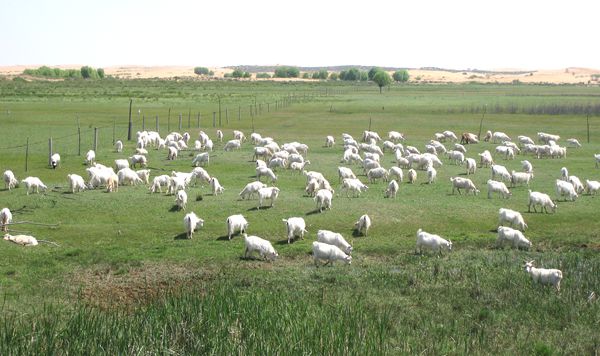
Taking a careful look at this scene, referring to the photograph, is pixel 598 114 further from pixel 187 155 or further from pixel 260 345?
pixel 260 345

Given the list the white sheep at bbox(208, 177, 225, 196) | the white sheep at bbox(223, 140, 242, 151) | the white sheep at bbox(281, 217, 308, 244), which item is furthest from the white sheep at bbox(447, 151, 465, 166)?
the white sheep at bbox(281, 217, 308, 244)

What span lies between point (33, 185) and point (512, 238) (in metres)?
20.9

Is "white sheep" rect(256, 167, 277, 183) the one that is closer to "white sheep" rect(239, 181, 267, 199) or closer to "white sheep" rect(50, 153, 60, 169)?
"white sheep" rect(239, 181, 267, 199)

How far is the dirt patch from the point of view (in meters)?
18.7

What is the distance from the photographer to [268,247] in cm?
2197

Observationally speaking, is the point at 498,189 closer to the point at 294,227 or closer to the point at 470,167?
the point at 470,167

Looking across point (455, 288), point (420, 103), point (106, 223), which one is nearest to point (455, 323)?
point (455, 288)

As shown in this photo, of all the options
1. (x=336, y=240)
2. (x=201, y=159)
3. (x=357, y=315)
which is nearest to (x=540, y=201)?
(x=336, y=240)

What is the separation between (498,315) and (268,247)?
26.0 ft

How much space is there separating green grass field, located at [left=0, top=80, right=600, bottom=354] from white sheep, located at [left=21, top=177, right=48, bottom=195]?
476mm

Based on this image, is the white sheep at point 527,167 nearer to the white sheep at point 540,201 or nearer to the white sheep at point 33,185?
the white sheep at point 540,201

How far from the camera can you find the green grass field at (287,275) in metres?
12.0

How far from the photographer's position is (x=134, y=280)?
2006 cm

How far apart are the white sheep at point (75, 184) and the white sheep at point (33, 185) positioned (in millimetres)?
1246
